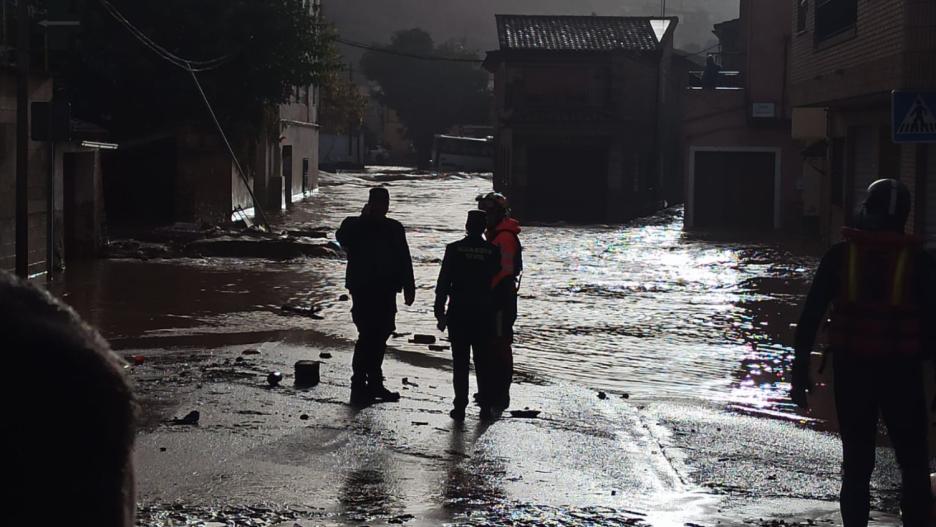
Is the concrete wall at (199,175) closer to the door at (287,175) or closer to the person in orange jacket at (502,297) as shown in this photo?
the door at (287,175)

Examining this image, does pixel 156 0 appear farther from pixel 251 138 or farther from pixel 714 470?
pixel 714 470

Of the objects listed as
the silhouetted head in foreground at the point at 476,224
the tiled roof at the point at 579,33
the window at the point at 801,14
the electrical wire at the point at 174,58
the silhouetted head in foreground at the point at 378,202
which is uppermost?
the tiled roof at the point at 579,33

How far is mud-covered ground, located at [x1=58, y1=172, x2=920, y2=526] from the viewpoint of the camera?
6875 mm

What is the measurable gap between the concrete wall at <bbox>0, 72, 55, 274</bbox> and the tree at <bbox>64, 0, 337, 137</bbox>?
10624mm

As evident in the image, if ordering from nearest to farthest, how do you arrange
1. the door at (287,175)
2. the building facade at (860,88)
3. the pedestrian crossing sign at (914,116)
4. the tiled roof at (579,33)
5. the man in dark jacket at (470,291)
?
the man in dark jacket at (470,291)
the pedestrian crossing sign at (914,116)
the building facade at (860,88)
the door at (287,175)
the tiled roof at (579,33)

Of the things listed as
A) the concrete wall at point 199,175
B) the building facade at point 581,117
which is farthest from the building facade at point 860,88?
the building facade at point 581,117

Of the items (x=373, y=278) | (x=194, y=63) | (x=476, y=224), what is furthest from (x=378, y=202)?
(x=194, y=63)

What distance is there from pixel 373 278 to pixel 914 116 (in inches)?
219

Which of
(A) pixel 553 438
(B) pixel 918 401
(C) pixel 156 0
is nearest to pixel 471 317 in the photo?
(A) pixel 553 438

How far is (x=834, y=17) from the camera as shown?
2294cm

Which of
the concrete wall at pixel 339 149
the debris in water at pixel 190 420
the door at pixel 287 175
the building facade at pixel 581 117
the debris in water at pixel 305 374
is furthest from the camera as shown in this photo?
the concrete wall at pixel 339 149

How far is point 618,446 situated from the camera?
8.68m

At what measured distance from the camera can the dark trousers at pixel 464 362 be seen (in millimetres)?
→ 9594

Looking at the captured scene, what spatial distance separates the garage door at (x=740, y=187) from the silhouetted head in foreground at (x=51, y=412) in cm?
3774
